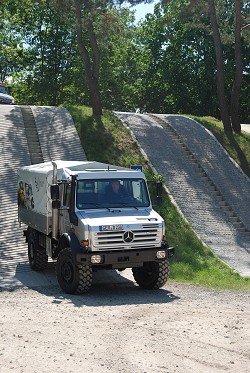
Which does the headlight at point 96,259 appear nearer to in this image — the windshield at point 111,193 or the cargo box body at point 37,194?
the windshield at point 111,193

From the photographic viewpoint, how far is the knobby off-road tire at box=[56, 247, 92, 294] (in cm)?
1530

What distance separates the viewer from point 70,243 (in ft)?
51.2

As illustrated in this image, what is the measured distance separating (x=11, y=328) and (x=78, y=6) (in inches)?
982

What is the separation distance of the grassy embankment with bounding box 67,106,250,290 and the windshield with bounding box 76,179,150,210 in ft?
11.4

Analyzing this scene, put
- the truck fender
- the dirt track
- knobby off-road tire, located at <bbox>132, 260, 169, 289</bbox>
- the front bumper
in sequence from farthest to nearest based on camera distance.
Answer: knobby off-road tire, located at <bbox>132, 260, 169, 289</bbox>
the truck fender
the front bumper
the dirt track

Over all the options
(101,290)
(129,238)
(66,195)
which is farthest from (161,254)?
(66,195)

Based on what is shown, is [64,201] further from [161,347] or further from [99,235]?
[161,347]

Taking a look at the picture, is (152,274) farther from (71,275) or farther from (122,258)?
(71,275)

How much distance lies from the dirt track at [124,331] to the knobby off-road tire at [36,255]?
2277mm

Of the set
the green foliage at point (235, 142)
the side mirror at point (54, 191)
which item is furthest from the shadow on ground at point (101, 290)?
the green foliage at point (235, 142)

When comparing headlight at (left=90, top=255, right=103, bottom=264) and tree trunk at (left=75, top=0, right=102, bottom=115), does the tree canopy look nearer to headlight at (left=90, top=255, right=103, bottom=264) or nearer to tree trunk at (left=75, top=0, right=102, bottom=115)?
tree trunk at (left=75, top=0, right=102, bottom=115)

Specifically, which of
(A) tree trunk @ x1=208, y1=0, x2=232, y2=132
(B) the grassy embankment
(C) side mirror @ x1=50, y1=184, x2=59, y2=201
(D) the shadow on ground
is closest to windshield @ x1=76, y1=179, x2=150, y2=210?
(C) side mirror @ x1=50, y1=184, x2=59, y2=201

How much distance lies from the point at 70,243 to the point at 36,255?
3.16 m

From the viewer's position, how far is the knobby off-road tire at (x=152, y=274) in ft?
52.6
